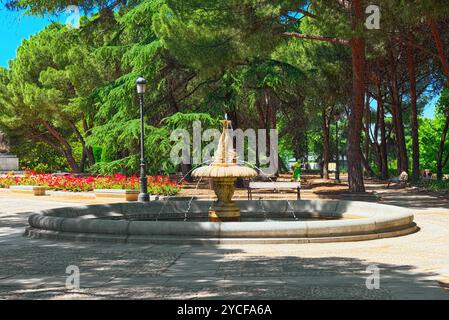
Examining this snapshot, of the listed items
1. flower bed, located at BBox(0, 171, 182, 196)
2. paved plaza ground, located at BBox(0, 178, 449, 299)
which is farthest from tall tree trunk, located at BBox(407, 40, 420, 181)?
paved plaza ground, located at BBox(0, 178, 449, 299)

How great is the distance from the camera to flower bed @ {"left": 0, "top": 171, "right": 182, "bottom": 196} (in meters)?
24.7

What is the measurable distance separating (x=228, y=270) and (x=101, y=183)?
59.6 feet

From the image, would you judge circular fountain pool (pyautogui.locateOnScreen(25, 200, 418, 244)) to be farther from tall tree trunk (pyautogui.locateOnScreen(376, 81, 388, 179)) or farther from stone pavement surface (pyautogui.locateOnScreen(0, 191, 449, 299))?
tall tree trunk (pyautogui.locateOnScreen(376, 81, 388, 179))

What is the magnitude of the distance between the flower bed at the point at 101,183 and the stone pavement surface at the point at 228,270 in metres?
11.8

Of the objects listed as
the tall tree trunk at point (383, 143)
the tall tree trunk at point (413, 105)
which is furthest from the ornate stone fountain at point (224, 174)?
the tall tree trunk at point (383, 143)

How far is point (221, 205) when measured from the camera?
14727mm

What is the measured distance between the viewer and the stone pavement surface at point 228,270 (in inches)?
281

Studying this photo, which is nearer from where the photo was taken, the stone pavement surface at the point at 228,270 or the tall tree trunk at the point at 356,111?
the stone pavement surface at the point at 228,270

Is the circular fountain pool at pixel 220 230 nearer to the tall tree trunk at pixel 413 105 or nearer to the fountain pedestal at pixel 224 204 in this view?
the fountain pedestal at pixel 224 204

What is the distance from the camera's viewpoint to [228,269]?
28.7 ft

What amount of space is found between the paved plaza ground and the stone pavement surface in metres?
0.01
